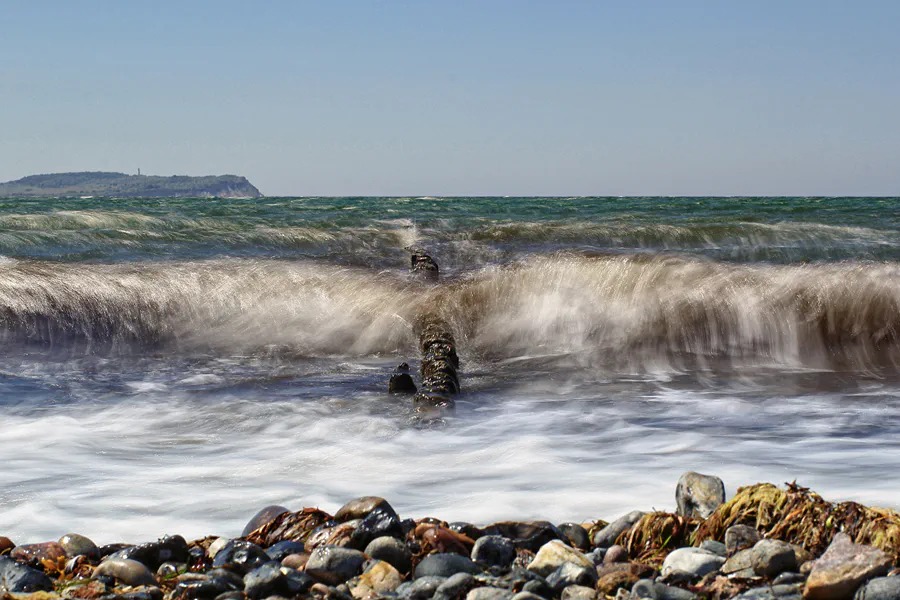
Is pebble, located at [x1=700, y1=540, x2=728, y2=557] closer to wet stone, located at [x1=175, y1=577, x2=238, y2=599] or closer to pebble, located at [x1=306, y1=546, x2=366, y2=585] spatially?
pebble, located at [x1=306, y1=546, x2=366, y2=585]

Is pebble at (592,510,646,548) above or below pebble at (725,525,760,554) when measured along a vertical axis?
below

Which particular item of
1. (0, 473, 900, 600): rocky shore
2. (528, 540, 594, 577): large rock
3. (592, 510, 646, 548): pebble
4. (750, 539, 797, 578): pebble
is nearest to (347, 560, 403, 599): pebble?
(0, 473, 900, 600): rocky shore

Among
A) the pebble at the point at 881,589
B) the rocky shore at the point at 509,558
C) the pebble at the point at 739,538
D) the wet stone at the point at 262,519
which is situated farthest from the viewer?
the wet stone at the point at 262,519

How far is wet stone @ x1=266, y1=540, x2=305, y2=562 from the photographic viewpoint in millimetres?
2646

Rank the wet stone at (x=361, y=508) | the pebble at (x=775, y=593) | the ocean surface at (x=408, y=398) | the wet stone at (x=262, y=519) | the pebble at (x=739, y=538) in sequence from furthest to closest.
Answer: the ocean surface at (x=408, y=398), the wet stone at (x=262, y=519), the wet stone at (x=361, y=508), the pebble at (x=739, y=538), the pebble at (x=775, y=593)

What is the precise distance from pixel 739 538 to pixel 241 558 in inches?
57.9

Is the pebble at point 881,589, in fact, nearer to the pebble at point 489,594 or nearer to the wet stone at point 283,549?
the pebble at point 489,594

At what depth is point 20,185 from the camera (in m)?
132

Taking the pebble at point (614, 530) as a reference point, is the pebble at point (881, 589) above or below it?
above

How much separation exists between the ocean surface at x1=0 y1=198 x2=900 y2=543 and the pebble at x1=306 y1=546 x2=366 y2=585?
687 mm

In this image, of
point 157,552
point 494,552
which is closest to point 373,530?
point 494,552

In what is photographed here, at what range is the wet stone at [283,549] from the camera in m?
2.65

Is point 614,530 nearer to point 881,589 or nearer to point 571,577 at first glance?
point 571,577

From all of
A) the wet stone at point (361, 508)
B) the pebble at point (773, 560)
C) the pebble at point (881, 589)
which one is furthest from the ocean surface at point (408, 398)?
the pebble at point (881, 589)
